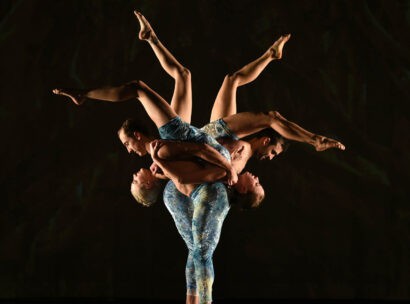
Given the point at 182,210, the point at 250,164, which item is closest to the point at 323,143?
the point at 182,210

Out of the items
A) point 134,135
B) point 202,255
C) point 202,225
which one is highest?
point 134,135

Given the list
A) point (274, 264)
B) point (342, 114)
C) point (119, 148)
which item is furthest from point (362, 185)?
point (119, 148)

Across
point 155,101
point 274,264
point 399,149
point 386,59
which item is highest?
point 386,59

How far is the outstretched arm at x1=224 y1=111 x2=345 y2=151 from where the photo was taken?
10.9 ft

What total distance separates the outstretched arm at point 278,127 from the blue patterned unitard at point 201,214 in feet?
0.29

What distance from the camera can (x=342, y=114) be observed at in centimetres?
518

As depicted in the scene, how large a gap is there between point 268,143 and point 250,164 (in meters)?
1.67

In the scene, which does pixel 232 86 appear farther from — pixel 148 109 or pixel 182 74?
pixel 148 109

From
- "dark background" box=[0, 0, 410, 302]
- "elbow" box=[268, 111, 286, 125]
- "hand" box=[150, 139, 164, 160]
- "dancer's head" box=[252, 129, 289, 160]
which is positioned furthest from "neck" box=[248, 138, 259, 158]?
"dark background" box=[0, 0, 410, 302]

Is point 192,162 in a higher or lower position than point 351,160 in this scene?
lower

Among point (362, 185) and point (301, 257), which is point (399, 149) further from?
point (301, 257)

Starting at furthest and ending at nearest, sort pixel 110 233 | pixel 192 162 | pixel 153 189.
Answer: pixel 110 233, pixel 153 189, pixel 192 162

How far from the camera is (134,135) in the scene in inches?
132

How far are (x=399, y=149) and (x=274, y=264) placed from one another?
1.26 meters
